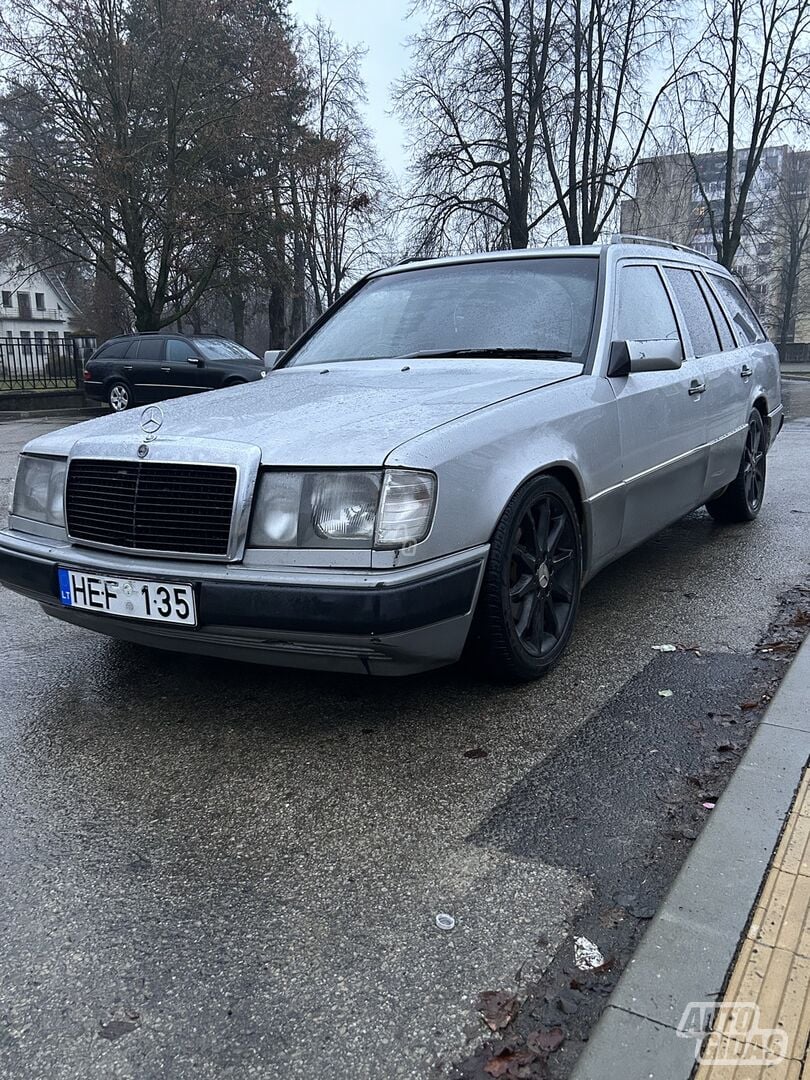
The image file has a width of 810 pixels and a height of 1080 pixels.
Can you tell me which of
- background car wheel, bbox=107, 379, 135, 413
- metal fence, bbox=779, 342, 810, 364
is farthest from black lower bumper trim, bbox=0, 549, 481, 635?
metal fence, bbox=779, 342, 810, 364

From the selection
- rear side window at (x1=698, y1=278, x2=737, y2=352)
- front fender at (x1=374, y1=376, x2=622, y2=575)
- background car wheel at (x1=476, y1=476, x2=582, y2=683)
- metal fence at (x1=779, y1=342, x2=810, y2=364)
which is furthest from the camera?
metal fence at (x1=779, y1=342, x2=810, y2=364)

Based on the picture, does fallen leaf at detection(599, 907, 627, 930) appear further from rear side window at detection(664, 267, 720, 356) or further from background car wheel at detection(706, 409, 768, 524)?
background car wheel at detection(706, 409, 768, 524)

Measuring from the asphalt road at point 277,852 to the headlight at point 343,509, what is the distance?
723 mm

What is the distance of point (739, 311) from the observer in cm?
594

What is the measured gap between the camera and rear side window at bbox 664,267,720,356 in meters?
4.82

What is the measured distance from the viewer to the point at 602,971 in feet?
5.90

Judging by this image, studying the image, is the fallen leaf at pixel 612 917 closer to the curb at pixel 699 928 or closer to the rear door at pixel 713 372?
the curb at pixel 699 928

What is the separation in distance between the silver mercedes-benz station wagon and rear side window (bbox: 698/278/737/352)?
106 centimetres

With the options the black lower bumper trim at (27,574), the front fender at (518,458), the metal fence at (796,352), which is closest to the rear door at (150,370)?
the black lower bumper trim at (27,574)

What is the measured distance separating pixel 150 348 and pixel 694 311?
535 inches

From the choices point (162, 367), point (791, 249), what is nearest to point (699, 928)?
point (162, 367)

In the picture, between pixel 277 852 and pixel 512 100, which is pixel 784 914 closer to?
pixel 277 852

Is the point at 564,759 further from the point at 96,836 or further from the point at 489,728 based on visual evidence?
the point at 96,836

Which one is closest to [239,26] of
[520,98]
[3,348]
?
[520,98]
